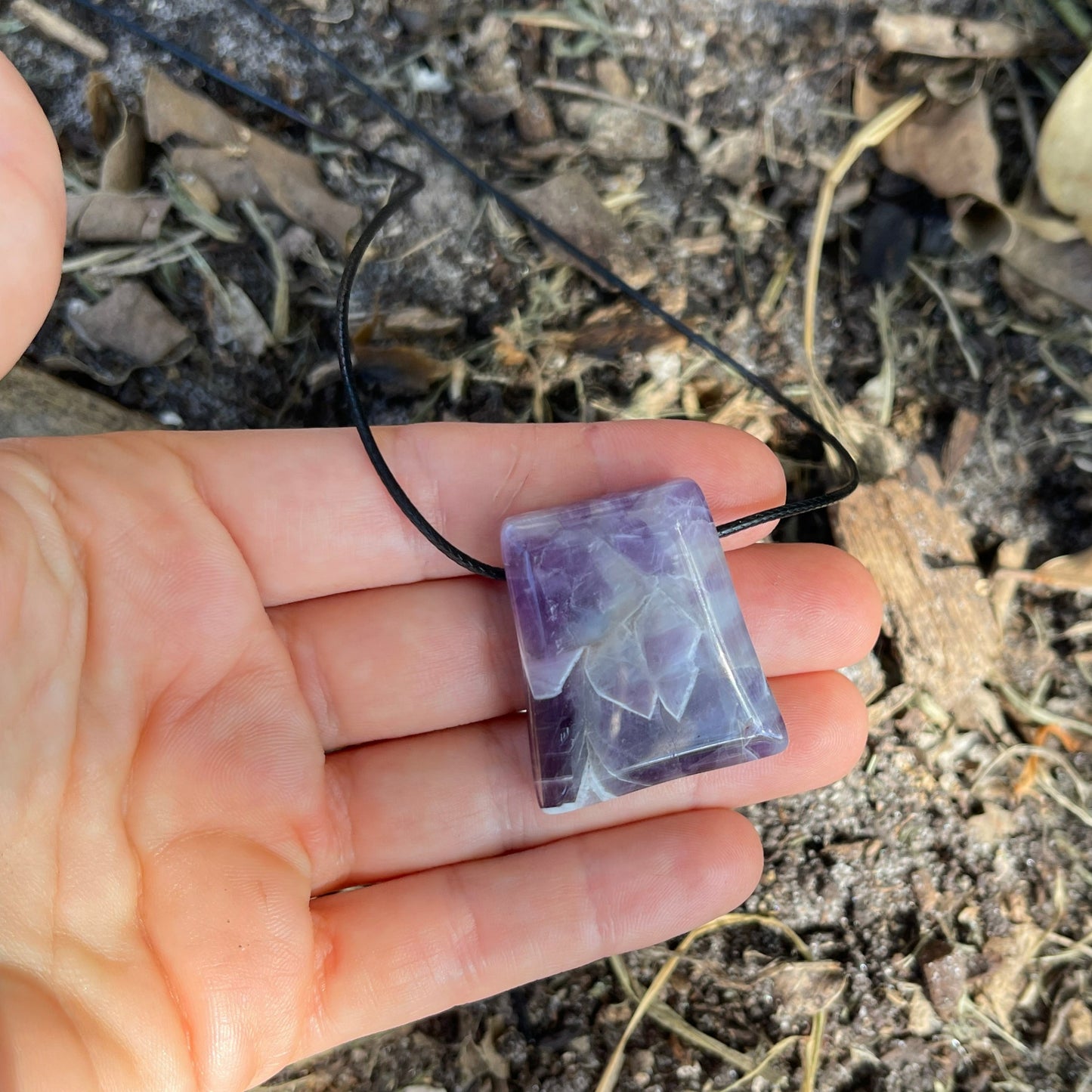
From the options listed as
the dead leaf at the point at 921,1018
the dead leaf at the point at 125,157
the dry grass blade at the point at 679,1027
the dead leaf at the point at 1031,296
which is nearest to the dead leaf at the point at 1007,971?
the dead leaf at the point at 921,1018

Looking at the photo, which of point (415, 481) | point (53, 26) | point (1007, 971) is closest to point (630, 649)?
point (415, 481)

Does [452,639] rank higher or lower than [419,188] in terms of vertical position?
lower

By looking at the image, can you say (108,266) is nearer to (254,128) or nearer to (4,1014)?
(254,128)

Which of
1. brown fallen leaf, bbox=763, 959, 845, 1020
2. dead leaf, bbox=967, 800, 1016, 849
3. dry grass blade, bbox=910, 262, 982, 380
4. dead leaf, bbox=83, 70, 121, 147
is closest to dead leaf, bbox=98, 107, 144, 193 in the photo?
dead leaf, bbox=83, 70, 121, 147

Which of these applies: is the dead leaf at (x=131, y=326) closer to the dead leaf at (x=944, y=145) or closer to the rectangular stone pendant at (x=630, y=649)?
the rectangular stone pendant at (x=630, y=649)

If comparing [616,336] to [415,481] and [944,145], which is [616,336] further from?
[944,145]

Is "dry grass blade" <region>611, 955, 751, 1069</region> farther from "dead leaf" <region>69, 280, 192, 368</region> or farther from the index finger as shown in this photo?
Result: "dead leaf" <region>69, 280, 192, 368</region>
